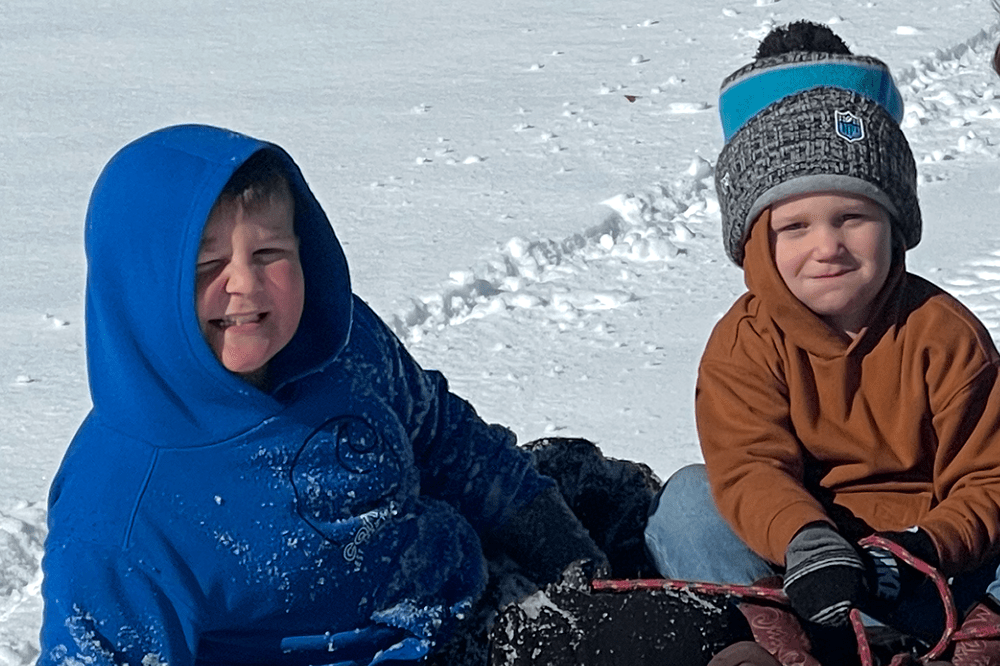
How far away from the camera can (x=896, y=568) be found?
6.85ft

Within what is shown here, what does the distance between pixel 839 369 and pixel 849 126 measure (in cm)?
39

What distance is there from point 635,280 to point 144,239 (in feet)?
7.84

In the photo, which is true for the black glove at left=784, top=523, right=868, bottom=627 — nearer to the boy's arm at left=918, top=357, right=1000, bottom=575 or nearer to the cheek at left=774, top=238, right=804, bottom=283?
the boy's arm at left=918, top=357, right=1000, bottom=575

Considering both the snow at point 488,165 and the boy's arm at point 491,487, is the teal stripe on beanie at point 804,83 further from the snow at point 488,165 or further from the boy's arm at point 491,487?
the snow at point 488,165

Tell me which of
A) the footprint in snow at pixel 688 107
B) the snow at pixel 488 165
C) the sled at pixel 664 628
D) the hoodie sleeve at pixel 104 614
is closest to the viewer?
the hoodie sleeve at pixel 104 614

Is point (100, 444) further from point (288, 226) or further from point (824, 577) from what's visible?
point (824, 577)

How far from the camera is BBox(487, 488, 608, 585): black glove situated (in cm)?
248

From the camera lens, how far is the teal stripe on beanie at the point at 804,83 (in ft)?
7.63

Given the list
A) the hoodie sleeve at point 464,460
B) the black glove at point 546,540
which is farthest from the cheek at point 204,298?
the black glove at point 546,540

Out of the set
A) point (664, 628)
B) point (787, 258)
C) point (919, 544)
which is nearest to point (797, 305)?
point (787, 258)

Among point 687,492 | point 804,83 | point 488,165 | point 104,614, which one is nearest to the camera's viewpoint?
point 104,614

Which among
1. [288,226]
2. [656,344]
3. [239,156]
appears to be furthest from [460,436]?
[656,344]

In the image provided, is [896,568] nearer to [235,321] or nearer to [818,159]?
[818,159]

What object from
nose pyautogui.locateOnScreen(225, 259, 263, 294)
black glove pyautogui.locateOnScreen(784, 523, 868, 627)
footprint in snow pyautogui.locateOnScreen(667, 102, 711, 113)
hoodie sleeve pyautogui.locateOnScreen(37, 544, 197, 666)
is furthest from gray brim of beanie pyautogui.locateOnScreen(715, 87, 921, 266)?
footprint in snow pyautogui.locateOnScreen(667, 102, 711, 113)
